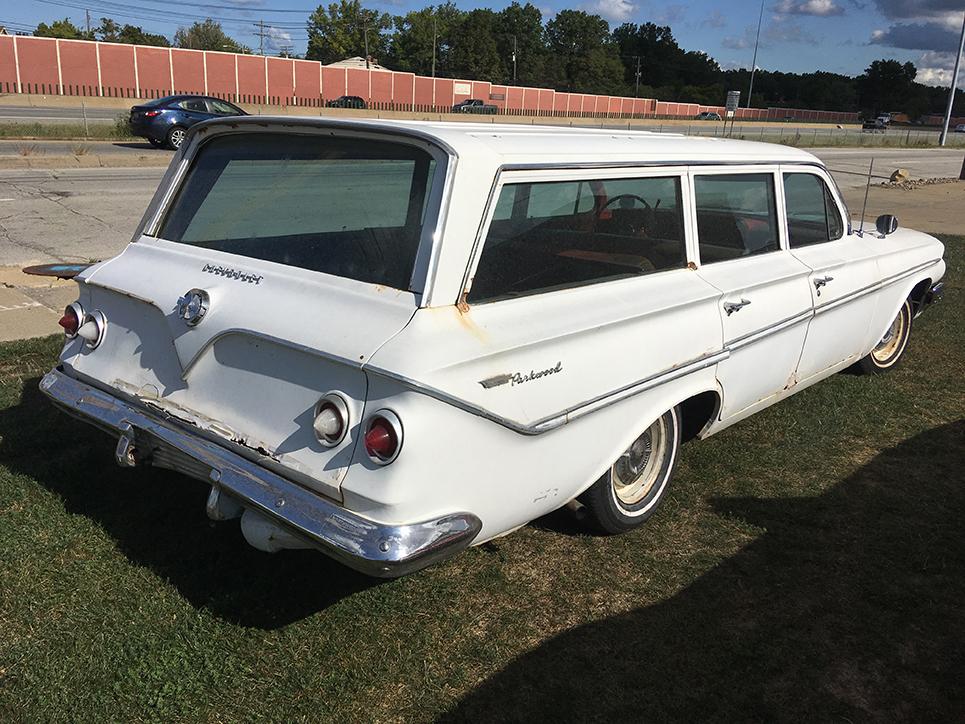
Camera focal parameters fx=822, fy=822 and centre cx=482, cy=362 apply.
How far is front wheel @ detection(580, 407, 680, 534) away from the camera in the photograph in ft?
11.8

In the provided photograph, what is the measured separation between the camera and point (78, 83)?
46438 millimetres

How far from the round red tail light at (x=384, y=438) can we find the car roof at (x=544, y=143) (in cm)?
94

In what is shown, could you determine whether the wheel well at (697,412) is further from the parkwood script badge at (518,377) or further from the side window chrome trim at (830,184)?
the side window chrome trim at (830,184)

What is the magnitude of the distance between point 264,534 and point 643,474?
1773mm

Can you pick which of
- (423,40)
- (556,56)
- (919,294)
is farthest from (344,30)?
(919,294)

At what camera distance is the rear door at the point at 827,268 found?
4.46 metres

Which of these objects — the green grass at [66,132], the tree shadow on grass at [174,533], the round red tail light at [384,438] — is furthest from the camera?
the green grass at [66,132]

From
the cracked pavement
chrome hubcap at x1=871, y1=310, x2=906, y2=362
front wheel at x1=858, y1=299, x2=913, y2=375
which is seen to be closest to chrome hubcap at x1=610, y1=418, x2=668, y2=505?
front wheel at x1=858, y1=299, x2=913, y2=375

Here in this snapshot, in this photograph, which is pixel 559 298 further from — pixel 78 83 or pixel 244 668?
A: pixel 78 83

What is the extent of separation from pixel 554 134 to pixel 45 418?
322 cm

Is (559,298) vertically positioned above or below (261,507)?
above

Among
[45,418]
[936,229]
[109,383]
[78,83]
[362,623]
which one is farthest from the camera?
[78,83]

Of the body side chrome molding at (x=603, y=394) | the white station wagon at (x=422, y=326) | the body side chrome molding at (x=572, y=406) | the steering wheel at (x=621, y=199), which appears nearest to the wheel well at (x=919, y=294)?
the body side chrome molding at (x=603, y=394)

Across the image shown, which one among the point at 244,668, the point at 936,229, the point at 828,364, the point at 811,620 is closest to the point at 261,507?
the point at 244,668
